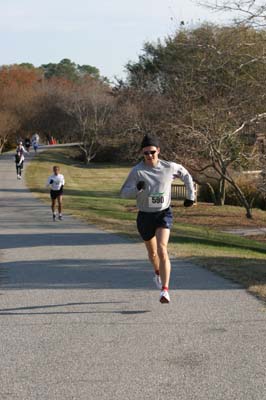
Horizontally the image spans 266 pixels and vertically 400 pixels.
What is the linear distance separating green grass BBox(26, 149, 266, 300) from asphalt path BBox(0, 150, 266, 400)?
642mm

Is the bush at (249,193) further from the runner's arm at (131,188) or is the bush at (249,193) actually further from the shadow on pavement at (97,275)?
the runner's arm at (131,188)

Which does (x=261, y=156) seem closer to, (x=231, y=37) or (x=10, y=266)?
Answer: (x=231, y=37)

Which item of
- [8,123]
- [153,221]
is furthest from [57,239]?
[8,123]

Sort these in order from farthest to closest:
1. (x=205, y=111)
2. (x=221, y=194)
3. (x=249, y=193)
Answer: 1. (x=249, y=193)
2. (x=221, y=194)
3. (x=205, y=111)

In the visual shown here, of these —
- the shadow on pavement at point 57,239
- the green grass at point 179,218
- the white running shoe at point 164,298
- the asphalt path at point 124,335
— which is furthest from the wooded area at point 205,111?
the white running shoe at point 164,298

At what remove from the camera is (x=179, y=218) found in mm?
30703

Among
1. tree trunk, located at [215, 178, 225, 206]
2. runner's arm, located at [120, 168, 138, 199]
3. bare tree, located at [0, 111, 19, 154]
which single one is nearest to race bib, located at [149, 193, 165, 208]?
runner's arm, located at [120, 168, 138, 199]

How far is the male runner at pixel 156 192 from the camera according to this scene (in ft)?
26.8

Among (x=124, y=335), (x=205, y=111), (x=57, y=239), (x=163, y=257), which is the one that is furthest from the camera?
(x=205, y=111)

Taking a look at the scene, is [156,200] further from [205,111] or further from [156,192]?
[205,111]

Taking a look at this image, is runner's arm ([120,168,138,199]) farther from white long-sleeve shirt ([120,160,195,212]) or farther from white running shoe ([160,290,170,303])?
white running shoe ([160,290,170,303])

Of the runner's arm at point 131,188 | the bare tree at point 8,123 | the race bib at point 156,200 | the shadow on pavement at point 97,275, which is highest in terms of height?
the runner's arm at point 131,188

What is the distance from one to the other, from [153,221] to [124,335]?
1.84 metres

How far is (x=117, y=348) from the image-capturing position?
6.31 m
